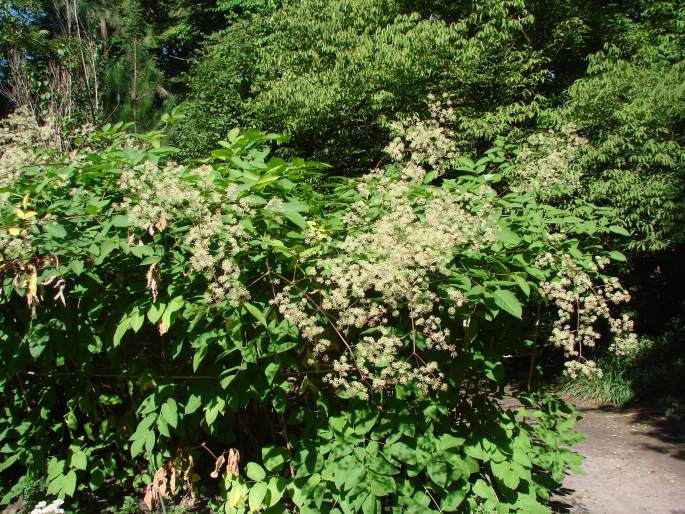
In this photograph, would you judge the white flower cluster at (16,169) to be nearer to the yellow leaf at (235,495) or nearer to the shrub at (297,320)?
the shrub at (297,320)

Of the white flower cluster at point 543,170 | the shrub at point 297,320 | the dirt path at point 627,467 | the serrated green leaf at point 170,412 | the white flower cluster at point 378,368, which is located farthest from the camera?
the dirt path at point 627,467

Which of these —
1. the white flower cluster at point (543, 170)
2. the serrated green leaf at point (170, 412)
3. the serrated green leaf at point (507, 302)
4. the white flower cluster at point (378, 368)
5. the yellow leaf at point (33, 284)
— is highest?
the white flower cluster at point (543, 170)

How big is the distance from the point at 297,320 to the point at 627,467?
4363mm

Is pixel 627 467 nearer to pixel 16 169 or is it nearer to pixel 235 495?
pixel 235 495

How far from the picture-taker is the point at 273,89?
34.2ft

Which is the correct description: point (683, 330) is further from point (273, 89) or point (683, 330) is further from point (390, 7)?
point (273, 89)

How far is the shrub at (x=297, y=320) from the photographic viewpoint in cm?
216

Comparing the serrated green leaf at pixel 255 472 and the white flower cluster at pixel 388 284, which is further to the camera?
the serrated green leaf at pixel 255 472

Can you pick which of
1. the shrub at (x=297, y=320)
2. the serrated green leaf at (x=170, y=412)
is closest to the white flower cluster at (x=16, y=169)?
the shrub at (x=297, y=320)

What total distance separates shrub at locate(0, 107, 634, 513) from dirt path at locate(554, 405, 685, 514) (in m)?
1.34

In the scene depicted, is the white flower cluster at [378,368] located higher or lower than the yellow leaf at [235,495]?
higher

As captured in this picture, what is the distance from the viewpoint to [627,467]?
5043mm

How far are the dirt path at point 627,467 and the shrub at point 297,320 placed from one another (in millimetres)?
1344

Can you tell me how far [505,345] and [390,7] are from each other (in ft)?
29.9
